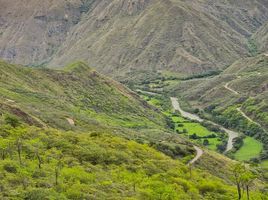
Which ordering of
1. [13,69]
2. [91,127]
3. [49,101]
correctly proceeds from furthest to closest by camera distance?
[13,69] < [49,101] < [91,127]

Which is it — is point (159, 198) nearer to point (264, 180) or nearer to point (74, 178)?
point (74, 178)

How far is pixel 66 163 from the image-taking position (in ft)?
190

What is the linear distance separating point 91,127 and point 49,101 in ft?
94.3

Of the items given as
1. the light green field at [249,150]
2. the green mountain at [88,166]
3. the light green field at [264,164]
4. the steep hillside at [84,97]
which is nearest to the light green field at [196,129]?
the steep hillside at [84,97]

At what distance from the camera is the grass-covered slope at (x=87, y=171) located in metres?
46.9

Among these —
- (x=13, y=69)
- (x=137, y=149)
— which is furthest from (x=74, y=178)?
(x=13, y=69)

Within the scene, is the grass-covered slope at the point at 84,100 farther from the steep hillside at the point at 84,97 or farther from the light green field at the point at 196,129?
the light green field at the point at 196,129

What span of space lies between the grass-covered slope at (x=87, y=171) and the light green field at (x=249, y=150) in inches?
2626

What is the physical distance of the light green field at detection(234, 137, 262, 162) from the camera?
139262 millimetres

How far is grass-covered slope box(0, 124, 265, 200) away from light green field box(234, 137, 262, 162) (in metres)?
66.7

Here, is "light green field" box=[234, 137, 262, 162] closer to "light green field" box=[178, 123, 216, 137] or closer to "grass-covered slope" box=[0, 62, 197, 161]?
"light green field" box=[178, 123, 216, 137]

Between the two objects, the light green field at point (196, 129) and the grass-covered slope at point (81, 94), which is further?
the light green field at point (196, 129)

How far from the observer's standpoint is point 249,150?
14675cm

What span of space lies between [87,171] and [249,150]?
9727 centimetres
